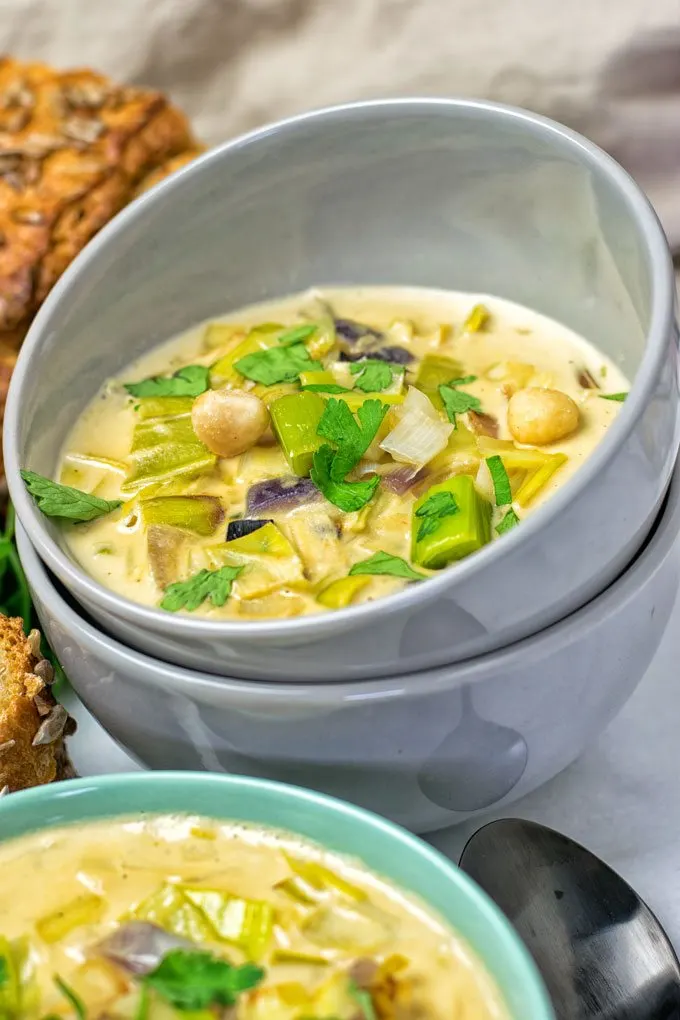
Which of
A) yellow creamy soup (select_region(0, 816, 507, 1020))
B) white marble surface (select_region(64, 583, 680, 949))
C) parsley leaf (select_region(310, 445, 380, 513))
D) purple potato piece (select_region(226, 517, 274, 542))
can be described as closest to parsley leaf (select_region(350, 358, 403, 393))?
parsley leaf (select_region(310, 445, 380, 513))

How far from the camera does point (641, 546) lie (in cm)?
157

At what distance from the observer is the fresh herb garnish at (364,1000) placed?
1231 millimetres

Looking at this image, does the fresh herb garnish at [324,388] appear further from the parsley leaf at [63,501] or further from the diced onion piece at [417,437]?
Result: the parsley leaf at [63,501]

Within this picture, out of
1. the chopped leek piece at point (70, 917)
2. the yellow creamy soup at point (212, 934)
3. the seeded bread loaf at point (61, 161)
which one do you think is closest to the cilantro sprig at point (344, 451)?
the yellow creamy soup at point (212, 934)

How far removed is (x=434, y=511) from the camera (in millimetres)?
1591

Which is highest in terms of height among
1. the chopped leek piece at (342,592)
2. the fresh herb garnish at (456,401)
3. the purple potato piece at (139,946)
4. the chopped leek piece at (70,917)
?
the fresh herb garnish at (456,401)

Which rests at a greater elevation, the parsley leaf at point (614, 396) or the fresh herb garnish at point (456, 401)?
the parsley leaf at point (614, 396)

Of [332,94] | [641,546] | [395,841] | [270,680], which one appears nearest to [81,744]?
[270,680]

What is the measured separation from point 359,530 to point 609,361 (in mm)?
593

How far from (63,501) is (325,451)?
1.16ft

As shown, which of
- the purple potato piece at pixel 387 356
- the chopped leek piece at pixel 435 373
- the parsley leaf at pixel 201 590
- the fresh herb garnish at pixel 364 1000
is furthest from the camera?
the purple potato piece at pixel 387 356

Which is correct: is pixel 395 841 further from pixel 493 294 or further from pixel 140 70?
pixel 140 70

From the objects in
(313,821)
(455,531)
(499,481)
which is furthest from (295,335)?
(313,821)

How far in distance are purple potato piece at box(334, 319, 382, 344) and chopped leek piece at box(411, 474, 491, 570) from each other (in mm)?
546
